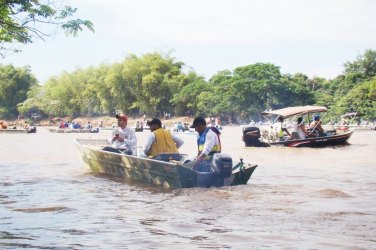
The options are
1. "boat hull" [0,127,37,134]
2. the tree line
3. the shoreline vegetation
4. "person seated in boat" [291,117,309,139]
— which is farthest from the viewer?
the shoreline vegetation

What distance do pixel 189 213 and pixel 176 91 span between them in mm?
64849

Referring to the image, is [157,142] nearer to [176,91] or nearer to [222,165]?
[222,165]

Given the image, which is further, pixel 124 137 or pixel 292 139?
pixel 292 139

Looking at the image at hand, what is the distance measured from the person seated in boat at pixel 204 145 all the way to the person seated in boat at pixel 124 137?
2495mm

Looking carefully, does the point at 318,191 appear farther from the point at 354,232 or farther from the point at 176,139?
the point at 354,232

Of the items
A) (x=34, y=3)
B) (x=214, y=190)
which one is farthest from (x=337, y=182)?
(x=34, y=3)

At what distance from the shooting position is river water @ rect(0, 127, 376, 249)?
19.7ft

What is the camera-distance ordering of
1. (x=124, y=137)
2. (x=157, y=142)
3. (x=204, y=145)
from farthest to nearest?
(x=124, y=137) < (x=157, y=142) < (x=204, y=145)

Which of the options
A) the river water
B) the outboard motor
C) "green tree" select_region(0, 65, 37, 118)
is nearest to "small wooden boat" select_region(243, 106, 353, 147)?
the outboard motor

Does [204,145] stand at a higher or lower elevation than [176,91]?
lower

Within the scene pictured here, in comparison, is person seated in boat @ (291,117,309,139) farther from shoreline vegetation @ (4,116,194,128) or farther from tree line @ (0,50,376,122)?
shoreline vegetation @ (4,116,194,128)

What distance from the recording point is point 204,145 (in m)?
9.66

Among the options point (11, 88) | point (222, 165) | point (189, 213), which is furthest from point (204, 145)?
point (11, 88)

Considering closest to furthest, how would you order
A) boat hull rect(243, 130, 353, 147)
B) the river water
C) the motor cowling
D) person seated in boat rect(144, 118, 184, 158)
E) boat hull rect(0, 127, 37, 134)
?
the river water → the motor cowling → person seated in boat rect(144, 118, 184, 158) → boat hull rect(243, 130, 353, 147) → boat hull rect(0, 127, 37, 134)
